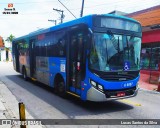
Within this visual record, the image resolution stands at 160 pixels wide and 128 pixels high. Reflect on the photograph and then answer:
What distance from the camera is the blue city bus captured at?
7.74 m

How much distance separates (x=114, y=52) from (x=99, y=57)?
26.1 inches

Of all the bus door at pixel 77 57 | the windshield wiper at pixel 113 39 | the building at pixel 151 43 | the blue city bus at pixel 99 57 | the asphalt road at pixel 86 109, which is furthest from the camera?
the building at pixel 151 43

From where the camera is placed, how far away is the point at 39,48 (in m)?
13.3

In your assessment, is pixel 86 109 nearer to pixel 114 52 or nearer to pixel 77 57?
pixel 77 57

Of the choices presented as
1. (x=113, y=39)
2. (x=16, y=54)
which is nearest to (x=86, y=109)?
(x=113, y=39)

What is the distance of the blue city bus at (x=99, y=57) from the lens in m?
7.74

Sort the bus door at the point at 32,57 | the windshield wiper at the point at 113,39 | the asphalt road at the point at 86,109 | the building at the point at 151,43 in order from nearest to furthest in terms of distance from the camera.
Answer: the asphalt road at the point at 86,109
the windshield wiper at the point at 113,39
the bus door at the point at 32,57
the building at the point at 151,43

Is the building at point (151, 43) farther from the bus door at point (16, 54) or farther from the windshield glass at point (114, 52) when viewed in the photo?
the windshield glass at point (114, 52)

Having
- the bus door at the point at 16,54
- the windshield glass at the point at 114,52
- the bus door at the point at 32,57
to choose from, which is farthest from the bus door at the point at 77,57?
the bus door at the point at 16,54

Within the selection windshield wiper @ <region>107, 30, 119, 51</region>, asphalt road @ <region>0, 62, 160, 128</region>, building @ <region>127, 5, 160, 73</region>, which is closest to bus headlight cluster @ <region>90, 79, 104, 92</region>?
asphalt road @ <region>0, 62, 160, 128</region>

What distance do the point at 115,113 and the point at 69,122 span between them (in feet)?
6.08

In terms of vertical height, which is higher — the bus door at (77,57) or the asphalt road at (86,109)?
the bus door at (77,57)

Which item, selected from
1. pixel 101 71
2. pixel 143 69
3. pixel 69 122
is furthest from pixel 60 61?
pixel 143 69

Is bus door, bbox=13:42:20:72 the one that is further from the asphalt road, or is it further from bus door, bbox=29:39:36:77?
the asphalt road
